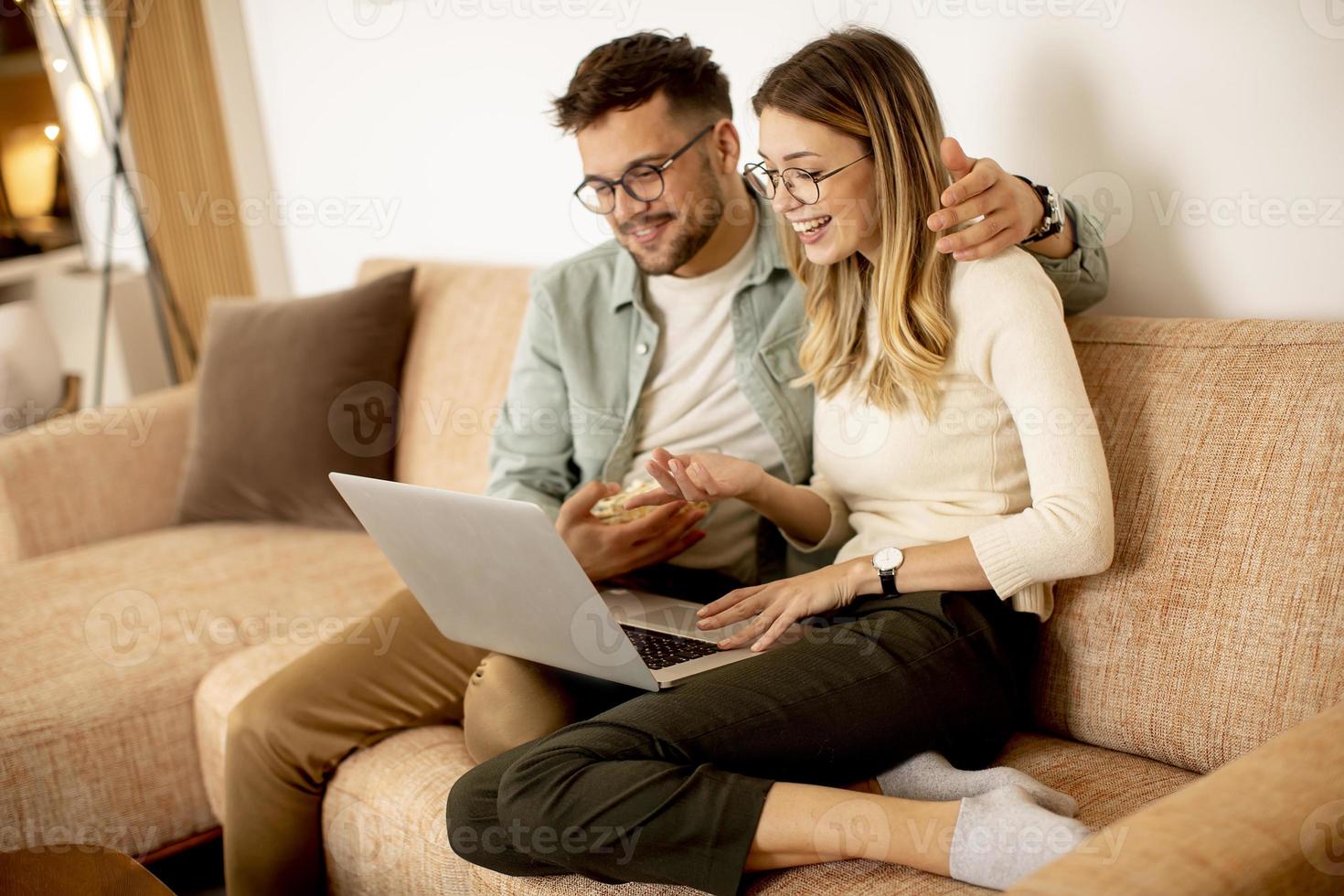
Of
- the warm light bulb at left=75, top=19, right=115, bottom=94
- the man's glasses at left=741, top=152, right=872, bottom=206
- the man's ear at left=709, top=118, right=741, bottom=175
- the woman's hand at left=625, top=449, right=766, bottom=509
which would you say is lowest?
the woman's hand at left=625, top=449, right=766, bottom=509

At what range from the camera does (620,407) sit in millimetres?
1818

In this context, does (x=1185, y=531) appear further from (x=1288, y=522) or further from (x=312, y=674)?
(x=312, y=674)

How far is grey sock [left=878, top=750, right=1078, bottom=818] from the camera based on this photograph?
3.81 feet

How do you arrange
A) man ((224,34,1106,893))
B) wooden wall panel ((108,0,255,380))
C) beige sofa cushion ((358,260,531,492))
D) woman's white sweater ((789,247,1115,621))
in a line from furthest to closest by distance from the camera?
wooden wall panel ((108,0,255,380)), beige sofa cushion ((358,260,531,492)), man ((224,34,1106,893)), woman's white sweater ((789,247,1115,621))

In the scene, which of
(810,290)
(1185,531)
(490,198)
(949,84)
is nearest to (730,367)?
(810,290)

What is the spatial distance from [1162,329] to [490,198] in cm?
154

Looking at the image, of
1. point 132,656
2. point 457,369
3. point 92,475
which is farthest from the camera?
point 92,475

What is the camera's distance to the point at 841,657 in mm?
1293

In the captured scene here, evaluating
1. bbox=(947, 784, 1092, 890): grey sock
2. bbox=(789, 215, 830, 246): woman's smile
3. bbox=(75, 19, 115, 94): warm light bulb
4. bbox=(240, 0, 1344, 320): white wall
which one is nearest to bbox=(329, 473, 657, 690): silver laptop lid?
bbox=(947, 784, 1092, 890): grey sock

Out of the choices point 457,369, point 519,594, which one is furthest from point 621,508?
point 457,369

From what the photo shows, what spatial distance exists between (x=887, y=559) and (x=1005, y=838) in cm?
39

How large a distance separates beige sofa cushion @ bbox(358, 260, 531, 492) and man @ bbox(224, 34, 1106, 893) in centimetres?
34

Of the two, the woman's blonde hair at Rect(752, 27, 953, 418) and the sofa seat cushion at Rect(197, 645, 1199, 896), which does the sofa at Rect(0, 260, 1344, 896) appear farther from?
the woman's blonde hair at Rect(752, 27, 953, 418)

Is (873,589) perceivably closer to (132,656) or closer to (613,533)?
(613,533)
